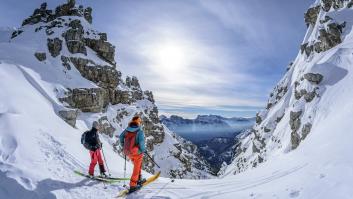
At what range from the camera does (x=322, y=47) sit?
51656mm

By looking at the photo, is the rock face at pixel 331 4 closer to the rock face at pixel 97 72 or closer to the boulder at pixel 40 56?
the rock face at pixel 97 72

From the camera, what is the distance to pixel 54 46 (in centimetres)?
5672

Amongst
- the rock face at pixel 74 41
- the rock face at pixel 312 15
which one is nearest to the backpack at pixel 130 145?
the rock face at pixel 74 41

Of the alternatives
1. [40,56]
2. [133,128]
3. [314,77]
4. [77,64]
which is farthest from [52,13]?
[133,128]

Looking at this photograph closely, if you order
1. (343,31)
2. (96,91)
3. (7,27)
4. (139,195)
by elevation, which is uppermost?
(7,27)

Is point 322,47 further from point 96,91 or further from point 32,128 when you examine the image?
point 32,128

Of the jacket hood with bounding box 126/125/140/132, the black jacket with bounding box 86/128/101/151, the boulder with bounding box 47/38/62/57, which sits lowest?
the black jacket with bounding box 86/128/101/151

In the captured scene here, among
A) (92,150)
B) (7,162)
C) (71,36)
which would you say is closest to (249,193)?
(92,150)

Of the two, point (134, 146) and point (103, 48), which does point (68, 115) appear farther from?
point (103, 48)

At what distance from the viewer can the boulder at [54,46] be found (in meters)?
55.8

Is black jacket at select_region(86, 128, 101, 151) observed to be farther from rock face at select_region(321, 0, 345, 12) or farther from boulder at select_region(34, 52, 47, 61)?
rock face at select_region(321, 0, 345, 12)

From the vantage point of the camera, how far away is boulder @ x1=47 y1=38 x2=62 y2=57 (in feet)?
183

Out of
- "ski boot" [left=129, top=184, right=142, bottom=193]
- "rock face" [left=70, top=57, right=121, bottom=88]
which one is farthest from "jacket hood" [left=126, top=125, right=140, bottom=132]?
"rock face" [left=70, top=57, right=121, bottom=88]

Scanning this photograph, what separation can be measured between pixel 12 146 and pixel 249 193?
10.1 meters
